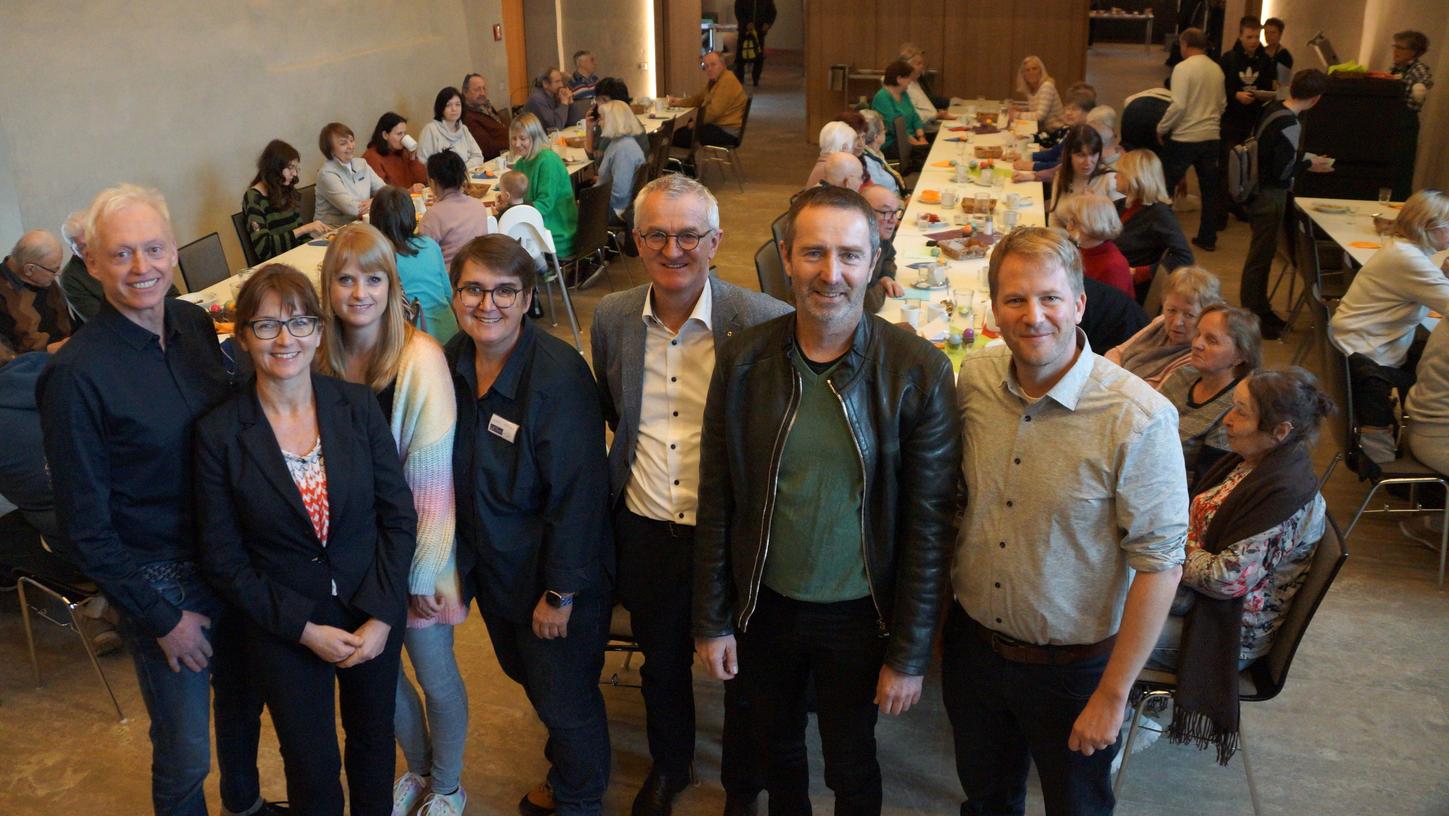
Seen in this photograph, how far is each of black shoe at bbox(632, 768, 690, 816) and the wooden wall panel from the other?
1174 centimetres

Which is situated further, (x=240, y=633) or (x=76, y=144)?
(x=76, y=144)

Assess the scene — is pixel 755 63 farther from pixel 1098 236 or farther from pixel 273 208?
pixel 1098 236

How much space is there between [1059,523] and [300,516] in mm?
1652

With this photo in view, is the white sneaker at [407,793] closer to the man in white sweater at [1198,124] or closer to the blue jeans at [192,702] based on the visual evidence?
the blue jeans at [192,702]

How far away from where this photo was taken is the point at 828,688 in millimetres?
2658

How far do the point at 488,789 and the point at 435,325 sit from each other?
2.51 m

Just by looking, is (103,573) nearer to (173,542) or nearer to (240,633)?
(173,542)

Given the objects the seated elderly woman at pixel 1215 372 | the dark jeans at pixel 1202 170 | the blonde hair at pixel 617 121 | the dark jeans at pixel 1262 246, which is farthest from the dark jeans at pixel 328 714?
the dark jeans at pixel 1202 170

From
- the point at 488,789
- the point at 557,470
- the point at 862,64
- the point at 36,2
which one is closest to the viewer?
the point at 557,470

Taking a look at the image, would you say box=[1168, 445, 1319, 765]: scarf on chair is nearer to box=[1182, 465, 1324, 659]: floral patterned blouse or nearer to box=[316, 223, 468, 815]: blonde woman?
box=[1182, 465, 1324, 659]: floral patterned blouse

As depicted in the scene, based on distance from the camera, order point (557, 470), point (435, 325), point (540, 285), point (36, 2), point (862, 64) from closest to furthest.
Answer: point (557, 470)
point (435, 325)
point (36, 2)
point (540, 285)
point (862, 64)

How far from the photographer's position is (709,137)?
11445mm

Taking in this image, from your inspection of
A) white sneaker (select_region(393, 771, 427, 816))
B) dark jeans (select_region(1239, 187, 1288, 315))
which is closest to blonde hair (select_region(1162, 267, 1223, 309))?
white sneaker (select_region(393, 771, 427, 816))

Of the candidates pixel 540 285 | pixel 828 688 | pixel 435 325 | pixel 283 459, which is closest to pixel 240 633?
pixel 283 459
